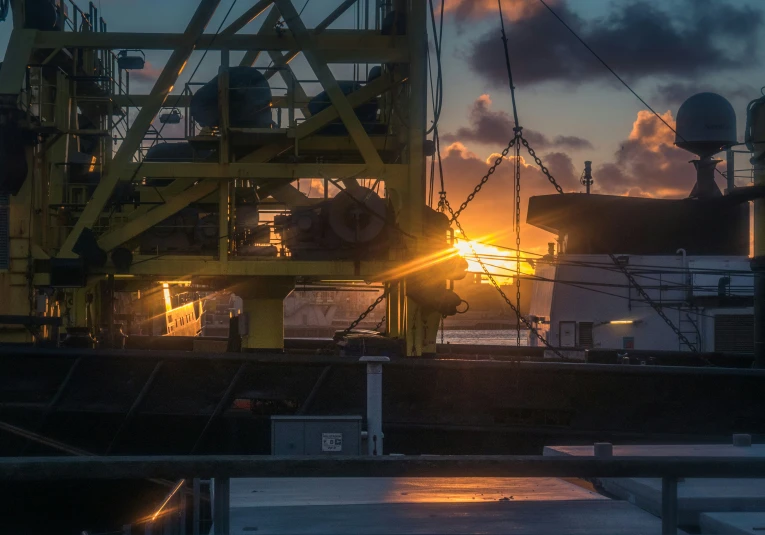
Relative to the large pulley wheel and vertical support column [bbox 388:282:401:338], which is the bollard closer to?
the large pulley wheel

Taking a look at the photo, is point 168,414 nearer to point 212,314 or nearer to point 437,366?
point 437,366

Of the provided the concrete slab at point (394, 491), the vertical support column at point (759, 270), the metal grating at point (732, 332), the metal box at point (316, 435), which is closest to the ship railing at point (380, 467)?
the concrete slab at point (394, 491)

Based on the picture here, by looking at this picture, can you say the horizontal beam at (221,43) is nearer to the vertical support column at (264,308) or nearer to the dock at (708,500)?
the vertical support column at (264,308)

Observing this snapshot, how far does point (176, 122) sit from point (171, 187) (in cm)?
481

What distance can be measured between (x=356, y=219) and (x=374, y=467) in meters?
11.8

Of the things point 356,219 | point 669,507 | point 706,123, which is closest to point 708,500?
point 669,507

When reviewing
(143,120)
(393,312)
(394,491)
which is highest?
(143,120)

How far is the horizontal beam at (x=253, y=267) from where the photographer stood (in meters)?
15.4

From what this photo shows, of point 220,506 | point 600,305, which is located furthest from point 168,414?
point 600,305

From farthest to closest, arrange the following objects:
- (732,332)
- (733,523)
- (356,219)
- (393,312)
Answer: (732,332), (393,312), (356,219), (733,523)

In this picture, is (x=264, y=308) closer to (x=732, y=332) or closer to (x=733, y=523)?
(x=733, y=523)

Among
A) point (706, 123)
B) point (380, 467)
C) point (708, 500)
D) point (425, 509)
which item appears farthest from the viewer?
point (706, 123)

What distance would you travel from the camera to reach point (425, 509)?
4.41 m

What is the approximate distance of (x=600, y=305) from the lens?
2584 centimetres
